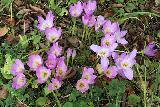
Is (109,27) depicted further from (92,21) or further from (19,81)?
(19,81)

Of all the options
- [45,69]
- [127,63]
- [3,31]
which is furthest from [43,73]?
[3,31]

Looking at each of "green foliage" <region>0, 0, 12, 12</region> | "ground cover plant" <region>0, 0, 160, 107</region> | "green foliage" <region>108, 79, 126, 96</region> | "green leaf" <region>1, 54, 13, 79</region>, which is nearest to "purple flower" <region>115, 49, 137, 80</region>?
"ground cover plant" <region>0, 0, 160, 107</region>

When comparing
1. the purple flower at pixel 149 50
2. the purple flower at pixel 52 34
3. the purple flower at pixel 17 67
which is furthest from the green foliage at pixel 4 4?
the purple flower at pixel 149 50

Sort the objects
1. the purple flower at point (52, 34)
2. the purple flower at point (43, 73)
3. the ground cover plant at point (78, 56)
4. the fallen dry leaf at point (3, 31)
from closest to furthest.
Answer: the purple flower at point (43, 73) → the ground cover plant at point (78, 56) → the purple flower at point (52, 34) → the fallen dry leaf at point (3, 31)

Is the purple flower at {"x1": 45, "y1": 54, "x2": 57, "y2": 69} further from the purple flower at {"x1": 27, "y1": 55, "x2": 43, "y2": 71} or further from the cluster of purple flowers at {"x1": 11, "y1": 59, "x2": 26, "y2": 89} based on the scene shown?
the cluster of purple flowers at {"x1": 11, "y1": 59, "x2": 26, "y2": 89}

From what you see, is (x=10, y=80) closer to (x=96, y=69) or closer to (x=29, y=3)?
(x=96, y=69)

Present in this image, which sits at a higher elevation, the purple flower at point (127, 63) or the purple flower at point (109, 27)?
the purple flower at point (109, 27)

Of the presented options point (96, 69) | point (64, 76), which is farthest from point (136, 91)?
point (64, 76)

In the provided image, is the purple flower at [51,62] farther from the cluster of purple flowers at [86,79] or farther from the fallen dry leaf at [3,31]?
the fallen dry leaf at [3,31]
